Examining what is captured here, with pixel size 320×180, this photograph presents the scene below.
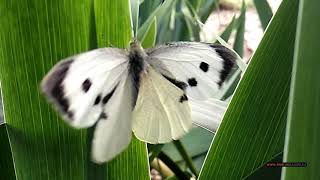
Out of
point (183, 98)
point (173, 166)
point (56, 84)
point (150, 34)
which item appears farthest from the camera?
point (173, 166)

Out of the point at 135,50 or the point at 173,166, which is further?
the point at 173,166

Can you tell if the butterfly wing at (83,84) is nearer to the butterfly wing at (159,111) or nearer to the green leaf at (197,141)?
the butterfly wing at (159,111)

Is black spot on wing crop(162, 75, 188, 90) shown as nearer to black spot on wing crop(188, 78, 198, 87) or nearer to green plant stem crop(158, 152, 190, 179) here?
black spot on wing crop(188, 78, 198, 87)

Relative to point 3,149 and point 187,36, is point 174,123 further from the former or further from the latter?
point 187,36

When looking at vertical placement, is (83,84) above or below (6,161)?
above

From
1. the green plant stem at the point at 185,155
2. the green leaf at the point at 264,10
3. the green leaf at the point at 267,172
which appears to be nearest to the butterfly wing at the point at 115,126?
the green leaf at the point at 267,172

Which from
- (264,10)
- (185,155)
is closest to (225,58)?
(185,155)

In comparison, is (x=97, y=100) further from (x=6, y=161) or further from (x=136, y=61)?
(x=6, y=161)
